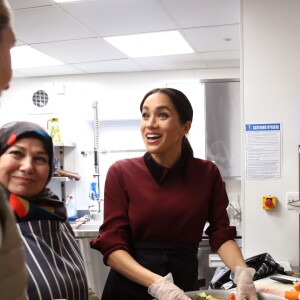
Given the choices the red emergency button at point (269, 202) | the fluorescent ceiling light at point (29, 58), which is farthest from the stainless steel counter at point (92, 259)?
the fluorescent ceiling light at point (29, 58)

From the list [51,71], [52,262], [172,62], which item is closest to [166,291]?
[52,262]

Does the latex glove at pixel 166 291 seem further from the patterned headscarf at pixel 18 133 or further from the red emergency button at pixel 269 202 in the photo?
the red emergency button at pixel 269 202

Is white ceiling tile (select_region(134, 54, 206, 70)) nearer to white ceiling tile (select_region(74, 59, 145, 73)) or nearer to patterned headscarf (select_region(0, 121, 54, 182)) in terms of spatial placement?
white ceiling tile (select_region(74, 59, 145, 73))

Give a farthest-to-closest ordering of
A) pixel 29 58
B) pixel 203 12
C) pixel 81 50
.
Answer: pixel 29 58 → pixel 81 50 → pixel 203 12

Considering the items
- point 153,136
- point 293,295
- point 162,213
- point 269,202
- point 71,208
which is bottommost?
point 71,208

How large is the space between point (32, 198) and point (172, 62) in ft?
10.5

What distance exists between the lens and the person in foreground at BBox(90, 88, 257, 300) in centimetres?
137

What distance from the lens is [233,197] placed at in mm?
4109

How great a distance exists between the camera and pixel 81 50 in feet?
11.9

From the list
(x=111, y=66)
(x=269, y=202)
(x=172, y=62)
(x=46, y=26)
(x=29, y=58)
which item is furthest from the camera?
(x=111, y=66)

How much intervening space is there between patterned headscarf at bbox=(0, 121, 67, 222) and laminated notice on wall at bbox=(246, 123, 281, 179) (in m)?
1.51

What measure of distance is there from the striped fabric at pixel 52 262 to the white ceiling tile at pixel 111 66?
3.01 metres

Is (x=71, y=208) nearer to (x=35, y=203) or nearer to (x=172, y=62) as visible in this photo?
(x=172, y=62)

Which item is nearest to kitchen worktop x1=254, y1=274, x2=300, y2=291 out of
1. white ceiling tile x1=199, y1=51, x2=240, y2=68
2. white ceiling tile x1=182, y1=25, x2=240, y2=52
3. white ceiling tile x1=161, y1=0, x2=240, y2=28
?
white ceiling tile x1=161, y1=0, x2=240, y2=28
